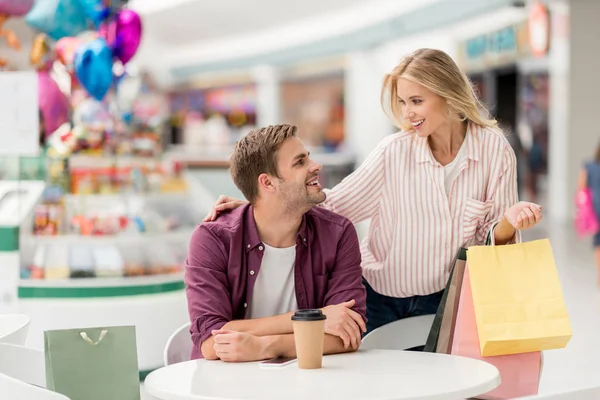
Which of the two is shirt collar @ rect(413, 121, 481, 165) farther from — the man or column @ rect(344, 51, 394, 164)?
column @ rect(344, 51, 394, 164)

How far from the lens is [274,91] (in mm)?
21859

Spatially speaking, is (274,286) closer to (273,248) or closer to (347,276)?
(273,248)

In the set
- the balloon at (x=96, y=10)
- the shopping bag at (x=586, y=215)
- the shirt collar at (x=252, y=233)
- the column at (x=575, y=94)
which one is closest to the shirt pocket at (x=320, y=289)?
the shirt collar at (x=252, y=233)

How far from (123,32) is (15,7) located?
79 cm

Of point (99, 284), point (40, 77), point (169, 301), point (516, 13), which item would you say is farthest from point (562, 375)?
point (516, 13)

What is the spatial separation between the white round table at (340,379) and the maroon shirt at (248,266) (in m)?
0.25

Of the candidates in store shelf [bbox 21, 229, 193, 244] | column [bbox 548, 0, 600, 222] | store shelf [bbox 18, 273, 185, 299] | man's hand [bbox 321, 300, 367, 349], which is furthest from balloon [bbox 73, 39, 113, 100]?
column [bbox 548, 0, 600, 222]

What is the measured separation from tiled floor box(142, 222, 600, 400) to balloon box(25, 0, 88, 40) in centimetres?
280

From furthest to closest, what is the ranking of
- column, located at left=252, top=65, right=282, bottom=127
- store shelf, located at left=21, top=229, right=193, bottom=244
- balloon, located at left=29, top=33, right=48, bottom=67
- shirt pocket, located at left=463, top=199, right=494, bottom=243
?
column, located at left=252, top=65, right=282, bottom=127 → balloon, located at left=29, top=33, right=48, bottom=67 → store shelf, located at left=21, top=229, right=193, bottom=244 → shirt pocket, located at left=463, top=199, right=494, bottom=243

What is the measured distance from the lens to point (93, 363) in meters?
2.21

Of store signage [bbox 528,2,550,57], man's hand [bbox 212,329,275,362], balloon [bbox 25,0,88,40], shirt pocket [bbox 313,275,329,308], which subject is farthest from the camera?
store signage [bbox 528,2,550,57]

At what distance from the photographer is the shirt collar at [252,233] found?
261cm

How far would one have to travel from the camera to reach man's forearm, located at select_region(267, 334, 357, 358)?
2359 millimetres

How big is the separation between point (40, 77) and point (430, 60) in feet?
12.3
